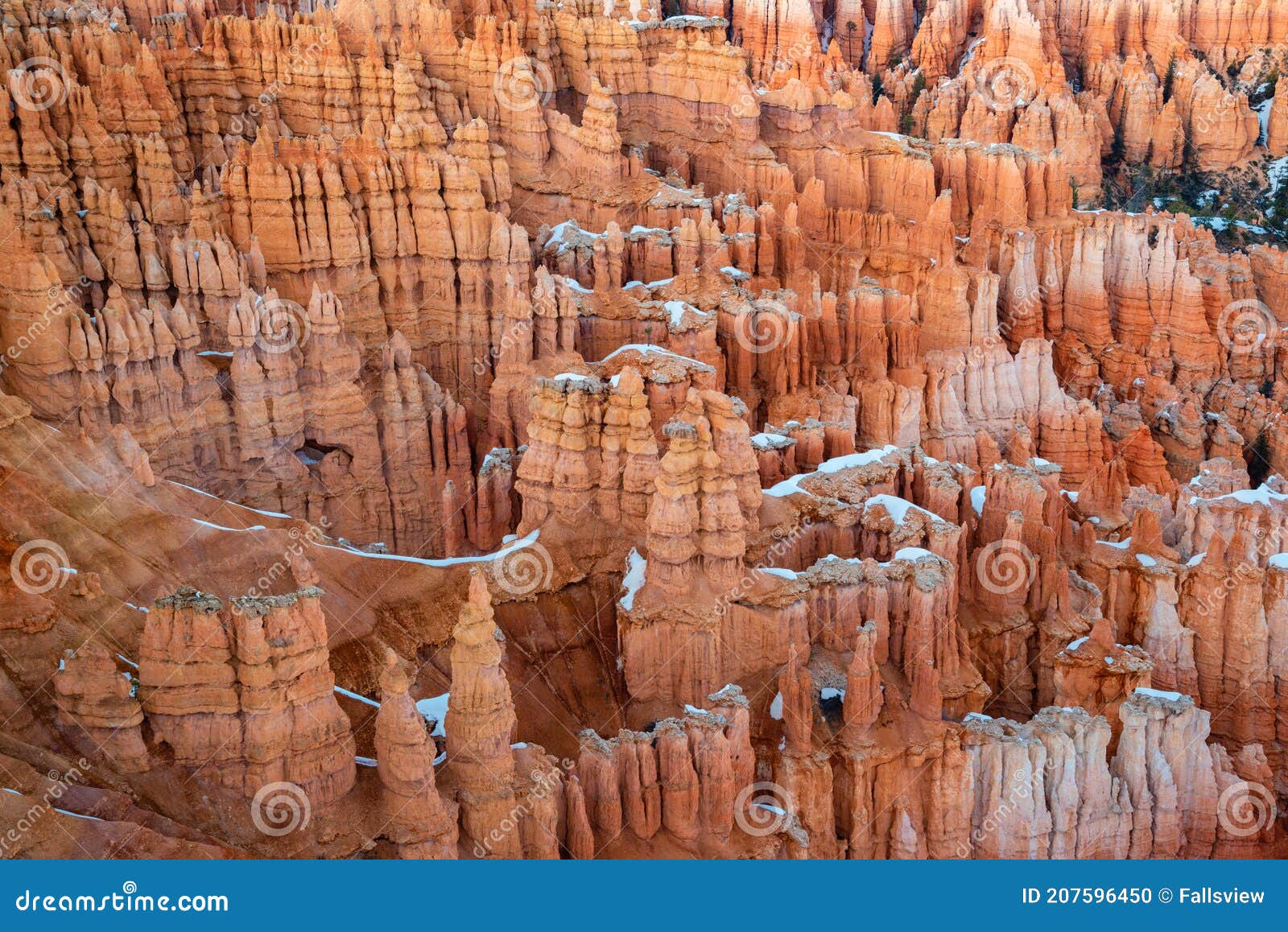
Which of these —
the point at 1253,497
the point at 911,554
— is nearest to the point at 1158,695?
the point at 911,554

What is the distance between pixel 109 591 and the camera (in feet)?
104

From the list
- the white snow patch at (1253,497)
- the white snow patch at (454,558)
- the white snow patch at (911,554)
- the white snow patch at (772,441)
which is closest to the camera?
the white snow patch at (454,558)

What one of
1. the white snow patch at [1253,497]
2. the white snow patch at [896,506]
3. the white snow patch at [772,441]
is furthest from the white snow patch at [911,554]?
the white snow patch at [1253,497]

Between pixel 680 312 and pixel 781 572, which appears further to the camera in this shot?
pixel 680 312

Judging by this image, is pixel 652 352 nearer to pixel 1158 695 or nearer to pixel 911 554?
pixel 911 554

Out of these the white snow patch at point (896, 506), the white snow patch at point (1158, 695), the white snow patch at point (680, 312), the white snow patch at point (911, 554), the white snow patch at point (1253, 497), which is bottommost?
the white snow patch at point (1158, 695)

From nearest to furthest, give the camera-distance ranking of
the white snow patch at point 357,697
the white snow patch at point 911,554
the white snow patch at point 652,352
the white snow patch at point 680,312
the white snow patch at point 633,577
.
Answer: the white snow patch at point 357,697
the white snow patch at point 633,577
the white snow patch at point 911,554
the white snow patch at point 652,352
the white snow patch at point 680,312

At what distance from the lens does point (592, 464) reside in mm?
38500

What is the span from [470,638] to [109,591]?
7.12 metres

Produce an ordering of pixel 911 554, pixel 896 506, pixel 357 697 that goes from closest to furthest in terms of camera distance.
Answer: pixel 357 697 < pixel 911 554 < pixel 896 506

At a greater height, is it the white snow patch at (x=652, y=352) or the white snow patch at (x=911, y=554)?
the white snow patch at (x=652, y=352)

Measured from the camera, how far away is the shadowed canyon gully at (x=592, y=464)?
95.4 ft

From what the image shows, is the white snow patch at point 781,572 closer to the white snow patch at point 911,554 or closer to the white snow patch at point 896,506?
the white snow patch at point 911,554

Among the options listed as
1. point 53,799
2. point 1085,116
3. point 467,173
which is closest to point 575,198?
point 467,173
